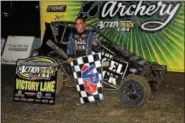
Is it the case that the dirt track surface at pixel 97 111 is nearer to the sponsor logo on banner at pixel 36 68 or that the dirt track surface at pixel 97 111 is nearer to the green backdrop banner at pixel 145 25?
the sponsor logo on banner at pixel 36 68

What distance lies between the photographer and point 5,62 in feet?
32.9

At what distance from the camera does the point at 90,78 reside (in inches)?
237

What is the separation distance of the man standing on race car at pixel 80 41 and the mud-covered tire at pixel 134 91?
2.91 feet

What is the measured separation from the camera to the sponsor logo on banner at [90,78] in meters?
5.99

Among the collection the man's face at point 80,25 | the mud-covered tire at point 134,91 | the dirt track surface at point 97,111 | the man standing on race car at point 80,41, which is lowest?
the dirt track surface at point 97,111

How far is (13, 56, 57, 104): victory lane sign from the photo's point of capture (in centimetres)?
610

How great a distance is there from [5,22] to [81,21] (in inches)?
192

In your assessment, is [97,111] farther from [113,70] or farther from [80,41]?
[80,41]

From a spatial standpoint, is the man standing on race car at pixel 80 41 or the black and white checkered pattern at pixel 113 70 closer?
the man standing on race car at pixel 80 41

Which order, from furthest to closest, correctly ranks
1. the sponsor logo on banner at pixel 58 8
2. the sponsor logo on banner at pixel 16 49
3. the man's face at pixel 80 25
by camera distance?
1. the sponsor logo on banner at pixel 16 49
2. the sponsor logo on banner at pixel 58 8
3. the man's face at pixel 80 25

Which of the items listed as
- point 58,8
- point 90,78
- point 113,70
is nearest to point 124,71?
point 113,70

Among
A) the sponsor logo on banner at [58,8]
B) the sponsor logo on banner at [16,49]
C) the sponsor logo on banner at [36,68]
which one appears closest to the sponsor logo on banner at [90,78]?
the sponsor logo on banner at [36,68]

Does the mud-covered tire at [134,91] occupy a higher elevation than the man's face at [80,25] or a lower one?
lower

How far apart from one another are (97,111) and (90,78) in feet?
1.94
